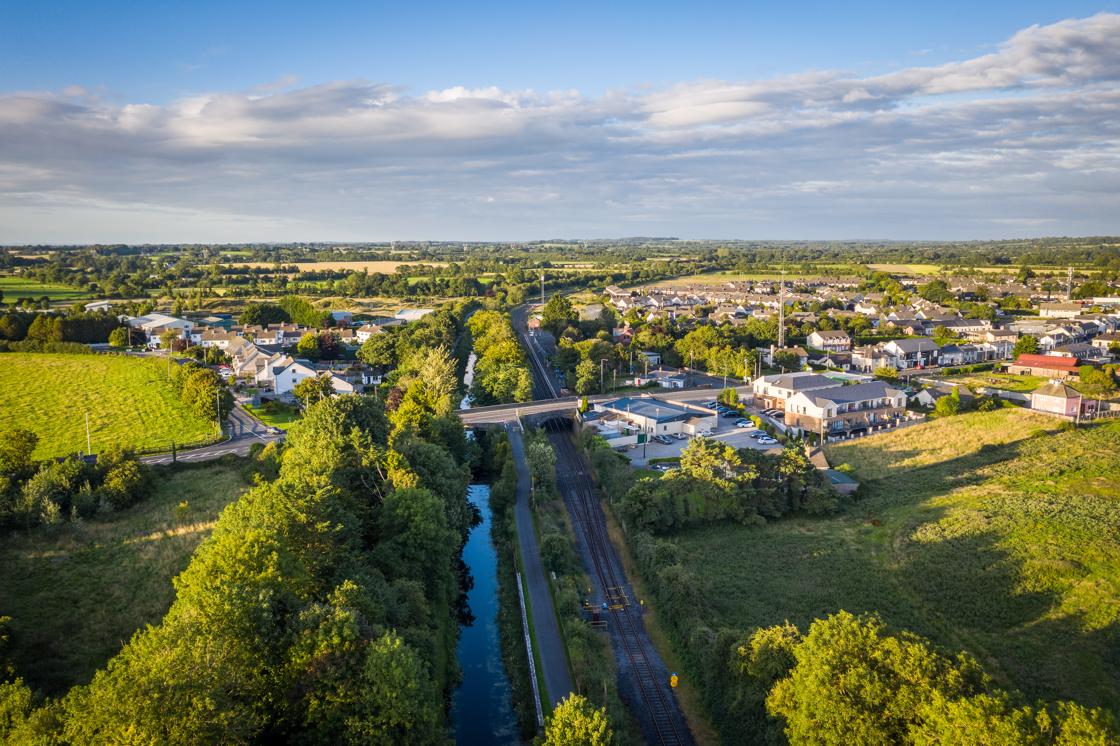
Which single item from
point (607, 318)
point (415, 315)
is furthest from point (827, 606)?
point (415, 315)

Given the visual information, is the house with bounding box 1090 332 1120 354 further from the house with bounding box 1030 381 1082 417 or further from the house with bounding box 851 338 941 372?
the house with bounding box 1030 381 1082 417

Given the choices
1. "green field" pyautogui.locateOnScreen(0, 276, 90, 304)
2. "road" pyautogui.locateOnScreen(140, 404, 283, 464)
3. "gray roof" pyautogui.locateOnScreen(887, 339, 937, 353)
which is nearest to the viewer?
"road" pyautogui.locateOnScreen(140, 404, 283, 464)

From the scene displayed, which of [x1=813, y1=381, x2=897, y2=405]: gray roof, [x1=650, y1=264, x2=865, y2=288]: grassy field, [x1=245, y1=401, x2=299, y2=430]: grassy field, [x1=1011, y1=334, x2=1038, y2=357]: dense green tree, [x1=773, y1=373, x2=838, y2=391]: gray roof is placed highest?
[x1=650, y1=264, x2=865, y2=288]: grassy field

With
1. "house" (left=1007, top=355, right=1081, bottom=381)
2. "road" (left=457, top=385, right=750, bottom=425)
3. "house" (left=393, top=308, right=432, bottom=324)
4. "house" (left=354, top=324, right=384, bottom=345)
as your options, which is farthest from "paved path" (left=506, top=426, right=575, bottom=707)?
"house" (left=393, top=308, right=432, bottom=324)

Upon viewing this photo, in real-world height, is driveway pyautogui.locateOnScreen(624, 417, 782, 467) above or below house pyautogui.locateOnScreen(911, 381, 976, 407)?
below

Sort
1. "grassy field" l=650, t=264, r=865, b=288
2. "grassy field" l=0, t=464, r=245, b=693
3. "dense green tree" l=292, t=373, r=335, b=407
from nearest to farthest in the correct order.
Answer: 1. "grassy field" l=0, t=464, r=245, b=693
2. "dense green tree" l=292, t=373, r=335, b=407
3. "grassy field" l=650, t=264, r=865, b=288

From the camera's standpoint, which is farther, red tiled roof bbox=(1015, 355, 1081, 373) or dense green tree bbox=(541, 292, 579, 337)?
dense green tree bbox=(541, 292, 579, 337)

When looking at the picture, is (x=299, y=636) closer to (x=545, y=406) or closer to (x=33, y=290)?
(x=545, y=406)
